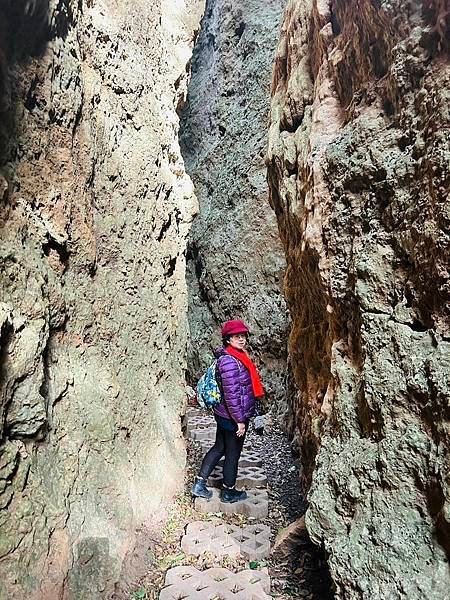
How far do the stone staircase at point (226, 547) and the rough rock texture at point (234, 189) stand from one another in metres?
4.22

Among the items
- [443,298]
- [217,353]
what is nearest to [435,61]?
[443,298]

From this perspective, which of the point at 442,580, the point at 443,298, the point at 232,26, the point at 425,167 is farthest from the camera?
the point at 232,26

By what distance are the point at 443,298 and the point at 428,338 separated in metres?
0.22

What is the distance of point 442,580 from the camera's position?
6.47ft

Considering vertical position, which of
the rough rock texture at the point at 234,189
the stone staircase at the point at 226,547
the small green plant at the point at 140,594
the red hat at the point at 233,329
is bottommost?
the small green plant at the point at 140,594

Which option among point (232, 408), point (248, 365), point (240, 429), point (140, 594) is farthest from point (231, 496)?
point (140, 594)

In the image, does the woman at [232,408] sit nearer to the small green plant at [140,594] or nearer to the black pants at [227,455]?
the black pants at [227,455]

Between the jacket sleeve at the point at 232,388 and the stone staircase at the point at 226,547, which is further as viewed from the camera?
the jacket sleeve at the point at 232,388

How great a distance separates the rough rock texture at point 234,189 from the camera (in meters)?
10.3

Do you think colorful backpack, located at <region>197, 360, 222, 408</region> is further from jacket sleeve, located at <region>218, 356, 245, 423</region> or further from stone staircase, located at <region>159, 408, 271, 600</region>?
stone staircase, located at <region>159, 408, 271, 600</region>

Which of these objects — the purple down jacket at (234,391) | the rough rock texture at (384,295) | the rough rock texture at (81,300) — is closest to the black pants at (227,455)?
the purple down jacket at (234,391)

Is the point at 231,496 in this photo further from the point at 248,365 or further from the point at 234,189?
the point at 234,189

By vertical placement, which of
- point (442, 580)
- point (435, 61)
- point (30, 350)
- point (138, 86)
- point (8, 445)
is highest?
point (138, 86)

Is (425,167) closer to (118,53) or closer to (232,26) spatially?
(118,53)
